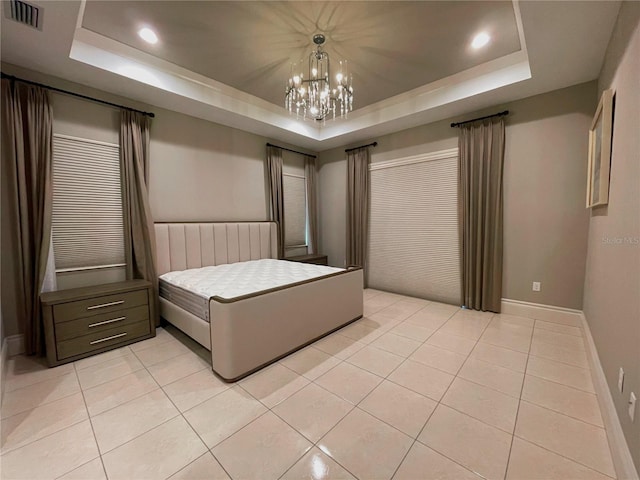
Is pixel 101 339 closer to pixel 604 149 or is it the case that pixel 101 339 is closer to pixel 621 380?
pixel 621 380

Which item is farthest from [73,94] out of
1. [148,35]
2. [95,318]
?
[95,318]

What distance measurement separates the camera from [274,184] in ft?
14.6

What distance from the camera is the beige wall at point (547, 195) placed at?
2.84m

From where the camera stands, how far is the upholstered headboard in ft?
10.7

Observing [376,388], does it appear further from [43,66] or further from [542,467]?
[43,66]

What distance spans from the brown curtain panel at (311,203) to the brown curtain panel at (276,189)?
27.3 inches

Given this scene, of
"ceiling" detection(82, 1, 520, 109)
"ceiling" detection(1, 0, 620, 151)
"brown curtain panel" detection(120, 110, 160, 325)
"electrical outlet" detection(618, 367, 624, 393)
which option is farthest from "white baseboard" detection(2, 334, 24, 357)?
"electrical outlet" detection(618, 367, 624, 393)

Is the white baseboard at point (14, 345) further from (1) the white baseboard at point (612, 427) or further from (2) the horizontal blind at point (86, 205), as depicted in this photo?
(1) the white baseboard at point (612, 427)

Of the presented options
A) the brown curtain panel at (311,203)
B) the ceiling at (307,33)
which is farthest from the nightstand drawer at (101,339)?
the brown curtain panel at (311,203)

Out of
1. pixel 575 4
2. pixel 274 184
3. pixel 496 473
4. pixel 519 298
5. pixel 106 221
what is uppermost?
pixel 575 4

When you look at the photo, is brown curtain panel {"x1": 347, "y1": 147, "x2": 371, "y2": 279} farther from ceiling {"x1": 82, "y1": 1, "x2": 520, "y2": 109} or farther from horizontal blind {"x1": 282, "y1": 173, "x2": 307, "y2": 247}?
ceiling {"x1": 82, "y1": 1, "x2": 520, "y2": 109}

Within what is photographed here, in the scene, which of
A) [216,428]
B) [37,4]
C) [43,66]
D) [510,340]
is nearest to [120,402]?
[216,428]

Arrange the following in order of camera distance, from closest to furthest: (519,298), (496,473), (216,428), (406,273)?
(496,473)
(216,428)
(519,298)
(406,273)

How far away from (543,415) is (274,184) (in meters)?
4.13
